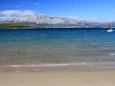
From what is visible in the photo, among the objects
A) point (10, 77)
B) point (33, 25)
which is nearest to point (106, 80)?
point (10, 77)

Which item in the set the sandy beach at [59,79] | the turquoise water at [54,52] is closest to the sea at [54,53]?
the turquoise water at [54,52]

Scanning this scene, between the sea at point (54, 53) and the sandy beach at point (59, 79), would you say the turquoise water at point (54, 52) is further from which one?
the sandy beach at point (59, 79)

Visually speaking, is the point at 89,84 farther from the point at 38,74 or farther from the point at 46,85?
the point at 38,74

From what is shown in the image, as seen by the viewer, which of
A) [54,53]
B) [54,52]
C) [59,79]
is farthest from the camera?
[54,52]

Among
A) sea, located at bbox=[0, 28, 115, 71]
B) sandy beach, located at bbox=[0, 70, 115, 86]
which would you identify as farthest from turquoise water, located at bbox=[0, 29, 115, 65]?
sandy beach, located at bbox=[0, 70, 115, 86]

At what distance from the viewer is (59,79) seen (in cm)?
896

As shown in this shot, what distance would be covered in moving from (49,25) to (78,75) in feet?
257

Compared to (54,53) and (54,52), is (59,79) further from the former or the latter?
(54,52)

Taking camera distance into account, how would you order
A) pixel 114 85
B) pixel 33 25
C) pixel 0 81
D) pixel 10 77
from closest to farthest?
pixel 114 85, pixel 0 81, pixel 10 77, pixel 33 25

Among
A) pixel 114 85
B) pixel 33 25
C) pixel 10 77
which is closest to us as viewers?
pixel 114 85

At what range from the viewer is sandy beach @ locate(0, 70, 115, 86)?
837cm

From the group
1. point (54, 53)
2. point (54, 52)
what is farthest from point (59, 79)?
point (54, 52)

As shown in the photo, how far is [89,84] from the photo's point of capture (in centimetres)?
823

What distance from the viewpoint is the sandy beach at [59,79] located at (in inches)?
329
